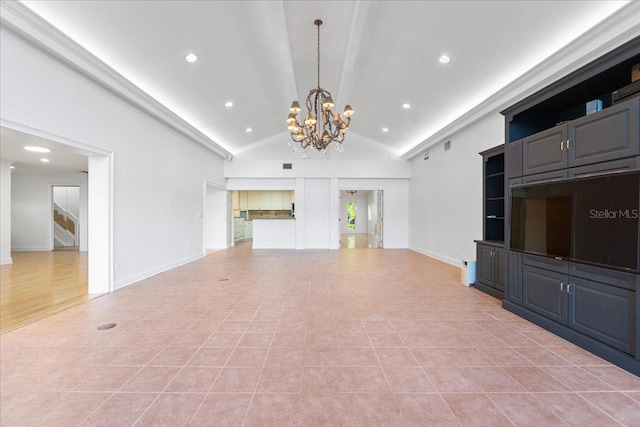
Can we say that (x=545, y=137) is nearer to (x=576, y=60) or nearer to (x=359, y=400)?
(x=576, y=60)

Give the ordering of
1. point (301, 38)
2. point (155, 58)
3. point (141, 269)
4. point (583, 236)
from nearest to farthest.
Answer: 1. point (583, 236)
2. point (155, 58)
3. point (301, 38)
4. point (141, 269)

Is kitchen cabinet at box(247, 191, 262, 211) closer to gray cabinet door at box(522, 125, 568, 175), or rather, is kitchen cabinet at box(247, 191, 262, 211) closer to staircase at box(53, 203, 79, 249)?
staircase at box(53, 203, 79, 249)

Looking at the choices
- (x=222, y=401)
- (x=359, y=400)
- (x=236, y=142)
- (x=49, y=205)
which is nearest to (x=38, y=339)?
(x=222, y=401)

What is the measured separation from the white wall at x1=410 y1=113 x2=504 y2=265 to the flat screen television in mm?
2187

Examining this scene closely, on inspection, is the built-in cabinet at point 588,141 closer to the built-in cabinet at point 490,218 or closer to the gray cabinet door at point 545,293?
the gray cabinet door at point 545,293

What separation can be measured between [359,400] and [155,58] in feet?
15.6

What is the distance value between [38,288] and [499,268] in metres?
6.83

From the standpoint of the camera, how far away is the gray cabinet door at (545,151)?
259 centimetres

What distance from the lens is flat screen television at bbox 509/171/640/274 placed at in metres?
→ 2.04

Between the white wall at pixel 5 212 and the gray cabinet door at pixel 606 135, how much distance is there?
10.3 m

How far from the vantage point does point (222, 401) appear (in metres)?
1.71

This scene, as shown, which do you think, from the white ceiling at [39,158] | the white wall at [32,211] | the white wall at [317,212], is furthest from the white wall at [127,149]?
the white wall at [32,211]

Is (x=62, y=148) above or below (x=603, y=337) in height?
above

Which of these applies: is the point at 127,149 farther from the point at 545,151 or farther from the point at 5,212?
the point at 545,151
